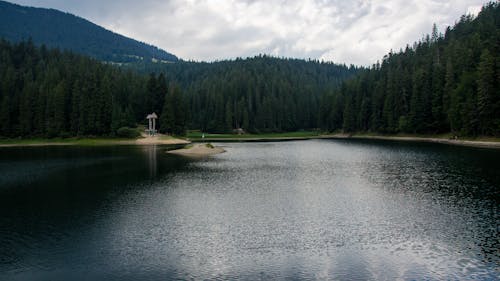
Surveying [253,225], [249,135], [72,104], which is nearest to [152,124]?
[72,104]

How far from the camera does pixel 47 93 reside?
436 feet

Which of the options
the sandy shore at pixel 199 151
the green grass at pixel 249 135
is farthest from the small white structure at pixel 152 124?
the sandy shore at pixel 199 151

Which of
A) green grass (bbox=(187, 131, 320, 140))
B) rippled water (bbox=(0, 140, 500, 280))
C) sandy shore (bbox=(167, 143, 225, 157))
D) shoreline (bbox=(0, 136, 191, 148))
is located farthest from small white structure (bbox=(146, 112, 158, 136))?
rippled water (bbox=(0, 140, 500, 280))

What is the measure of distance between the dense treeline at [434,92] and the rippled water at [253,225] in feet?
174

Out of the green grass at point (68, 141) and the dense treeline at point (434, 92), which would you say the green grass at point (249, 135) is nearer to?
the dense treeline at point (434, 92)

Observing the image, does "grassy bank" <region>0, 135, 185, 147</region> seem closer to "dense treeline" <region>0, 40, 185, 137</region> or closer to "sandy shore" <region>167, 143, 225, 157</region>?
"dense treeline" <region>0, 40, 185, 137</region>

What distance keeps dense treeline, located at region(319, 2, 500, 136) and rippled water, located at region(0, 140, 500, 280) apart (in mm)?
52960

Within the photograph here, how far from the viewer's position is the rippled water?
20814 millimetres

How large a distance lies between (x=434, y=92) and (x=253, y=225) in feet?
365

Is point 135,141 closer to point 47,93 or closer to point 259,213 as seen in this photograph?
point 47,93

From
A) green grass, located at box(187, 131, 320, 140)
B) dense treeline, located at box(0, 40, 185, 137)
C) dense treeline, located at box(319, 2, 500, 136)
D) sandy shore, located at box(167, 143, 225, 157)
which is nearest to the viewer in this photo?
sandy shore, located at box(167, 143, 225, 157)

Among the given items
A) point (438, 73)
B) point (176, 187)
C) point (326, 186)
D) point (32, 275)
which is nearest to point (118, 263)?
point (32, 275)

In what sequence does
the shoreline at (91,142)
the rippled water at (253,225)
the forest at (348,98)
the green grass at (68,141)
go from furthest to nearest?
1. the green grass at (68,141)
2. the shoreline at (91,142)
3. the forest at (348,98)
4. the rippled water at (253,225)

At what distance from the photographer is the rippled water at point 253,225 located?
20.8 m
